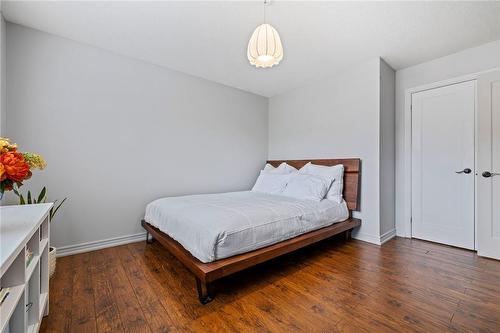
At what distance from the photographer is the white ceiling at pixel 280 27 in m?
2.00

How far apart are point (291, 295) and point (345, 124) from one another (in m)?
2.47

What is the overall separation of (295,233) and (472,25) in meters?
2.75

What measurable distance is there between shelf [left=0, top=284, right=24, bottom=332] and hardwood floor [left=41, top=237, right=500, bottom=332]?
67cm

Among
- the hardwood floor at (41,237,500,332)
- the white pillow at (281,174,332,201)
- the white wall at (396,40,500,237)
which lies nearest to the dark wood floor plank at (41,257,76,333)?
the hardwood floor at (41,237,500,332)

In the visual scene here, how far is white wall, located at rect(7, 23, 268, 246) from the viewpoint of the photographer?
2340 millimetres

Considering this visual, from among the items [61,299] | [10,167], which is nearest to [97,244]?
[61,299]

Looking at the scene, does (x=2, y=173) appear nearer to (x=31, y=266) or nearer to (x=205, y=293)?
(x=31, y=266)

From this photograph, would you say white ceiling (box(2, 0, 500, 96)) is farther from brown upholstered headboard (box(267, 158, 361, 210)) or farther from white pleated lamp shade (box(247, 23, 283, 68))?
brown upholstered headboard (box(267, 158, 361, 210))

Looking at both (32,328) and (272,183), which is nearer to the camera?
(32,328)

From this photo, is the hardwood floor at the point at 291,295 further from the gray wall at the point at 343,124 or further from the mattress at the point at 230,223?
the gray wall at the point at 343,124

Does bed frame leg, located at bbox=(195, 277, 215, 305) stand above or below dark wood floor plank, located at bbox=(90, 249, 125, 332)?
above

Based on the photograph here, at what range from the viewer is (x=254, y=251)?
1847mm

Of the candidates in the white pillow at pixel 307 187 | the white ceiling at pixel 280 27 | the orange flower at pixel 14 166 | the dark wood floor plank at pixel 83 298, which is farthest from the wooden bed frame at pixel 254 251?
the white ceiling at pixel 280 27

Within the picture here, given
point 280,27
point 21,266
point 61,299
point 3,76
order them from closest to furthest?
1. point 21,266
2. point 61,299
3. point 3,76
4. point 280,27
